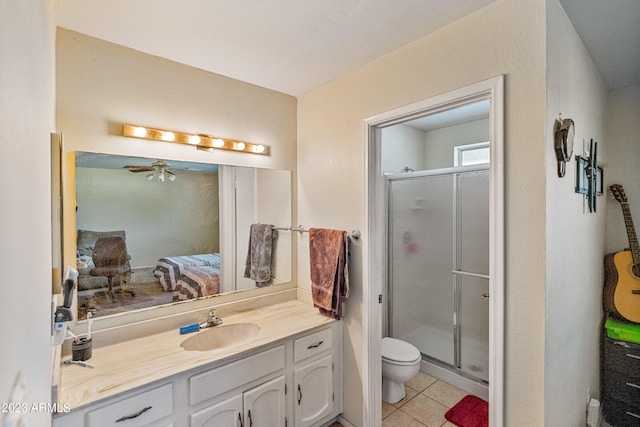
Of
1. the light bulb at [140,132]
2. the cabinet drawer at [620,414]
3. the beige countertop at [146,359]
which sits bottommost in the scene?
Answer: the cabinet drawer at [620,414]

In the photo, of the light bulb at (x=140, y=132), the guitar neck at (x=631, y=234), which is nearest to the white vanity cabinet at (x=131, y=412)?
the light bulb at (x=140, y=132)

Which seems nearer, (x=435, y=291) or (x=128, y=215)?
(x=128, y=215)

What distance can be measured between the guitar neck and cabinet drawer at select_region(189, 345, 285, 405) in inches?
100

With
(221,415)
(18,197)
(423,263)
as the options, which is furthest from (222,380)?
(423,263)

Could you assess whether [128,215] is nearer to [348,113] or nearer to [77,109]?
[77,109]

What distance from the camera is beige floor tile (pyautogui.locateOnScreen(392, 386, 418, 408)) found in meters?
2.39

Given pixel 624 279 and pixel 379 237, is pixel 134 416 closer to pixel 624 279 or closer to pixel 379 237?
pixel 379 237

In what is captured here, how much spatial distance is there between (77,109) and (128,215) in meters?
0.61

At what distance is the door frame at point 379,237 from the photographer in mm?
1326

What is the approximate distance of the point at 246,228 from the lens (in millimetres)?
2275

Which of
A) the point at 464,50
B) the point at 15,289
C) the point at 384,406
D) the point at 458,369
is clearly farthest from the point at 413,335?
the point at 15,289

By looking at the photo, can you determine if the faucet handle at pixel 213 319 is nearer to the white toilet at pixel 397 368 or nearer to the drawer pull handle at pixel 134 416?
the drawer pull handle at pixel 134 416

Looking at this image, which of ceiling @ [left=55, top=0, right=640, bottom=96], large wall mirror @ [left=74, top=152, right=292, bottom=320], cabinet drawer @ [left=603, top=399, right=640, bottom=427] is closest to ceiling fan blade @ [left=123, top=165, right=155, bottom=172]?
large wall mirror @ [left=74, top=152, right=292, bottom=320]

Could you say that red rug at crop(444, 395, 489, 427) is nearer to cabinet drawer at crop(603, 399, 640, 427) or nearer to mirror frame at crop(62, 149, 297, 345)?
cabinet drawer at crop(603, 399, 640, 427)
